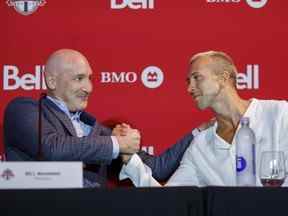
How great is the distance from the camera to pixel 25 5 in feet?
12.6

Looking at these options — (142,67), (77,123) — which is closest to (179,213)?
(77,123)

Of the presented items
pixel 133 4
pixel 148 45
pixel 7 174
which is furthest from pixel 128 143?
pixel 7 174

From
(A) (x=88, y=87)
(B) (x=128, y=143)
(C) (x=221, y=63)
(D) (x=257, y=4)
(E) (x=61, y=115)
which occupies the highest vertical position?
(D) (x=257, y=4)

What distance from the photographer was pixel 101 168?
3.43 meters

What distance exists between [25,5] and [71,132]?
828mm

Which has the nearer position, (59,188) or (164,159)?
(59,188)

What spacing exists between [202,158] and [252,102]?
330 mm

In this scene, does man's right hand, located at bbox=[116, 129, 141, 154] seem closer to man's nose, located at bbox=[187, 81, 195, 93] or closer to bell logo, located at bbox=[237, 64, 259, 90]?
man's nose, located at bbox=[187, 81, 195, 93]

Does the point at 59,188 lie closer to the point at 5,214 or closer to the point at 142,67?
the point at 5,214

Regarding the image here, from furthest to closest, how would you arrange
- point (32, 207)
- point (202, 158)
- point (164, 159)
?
point (164, 159) → point (202, 158) → point (32, 207)

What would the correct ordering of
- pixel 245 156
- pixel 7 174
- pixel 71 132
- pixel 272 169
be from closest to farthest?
pixel 7 174, pixel 272 169, pixel 245 156, pixel 71 132

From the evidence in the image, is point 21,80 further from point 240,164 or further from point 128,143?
point 240,164

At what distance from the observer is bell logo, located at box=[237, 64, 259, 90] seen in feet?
12.5

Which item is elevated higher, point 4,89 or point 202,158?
point 4,89
